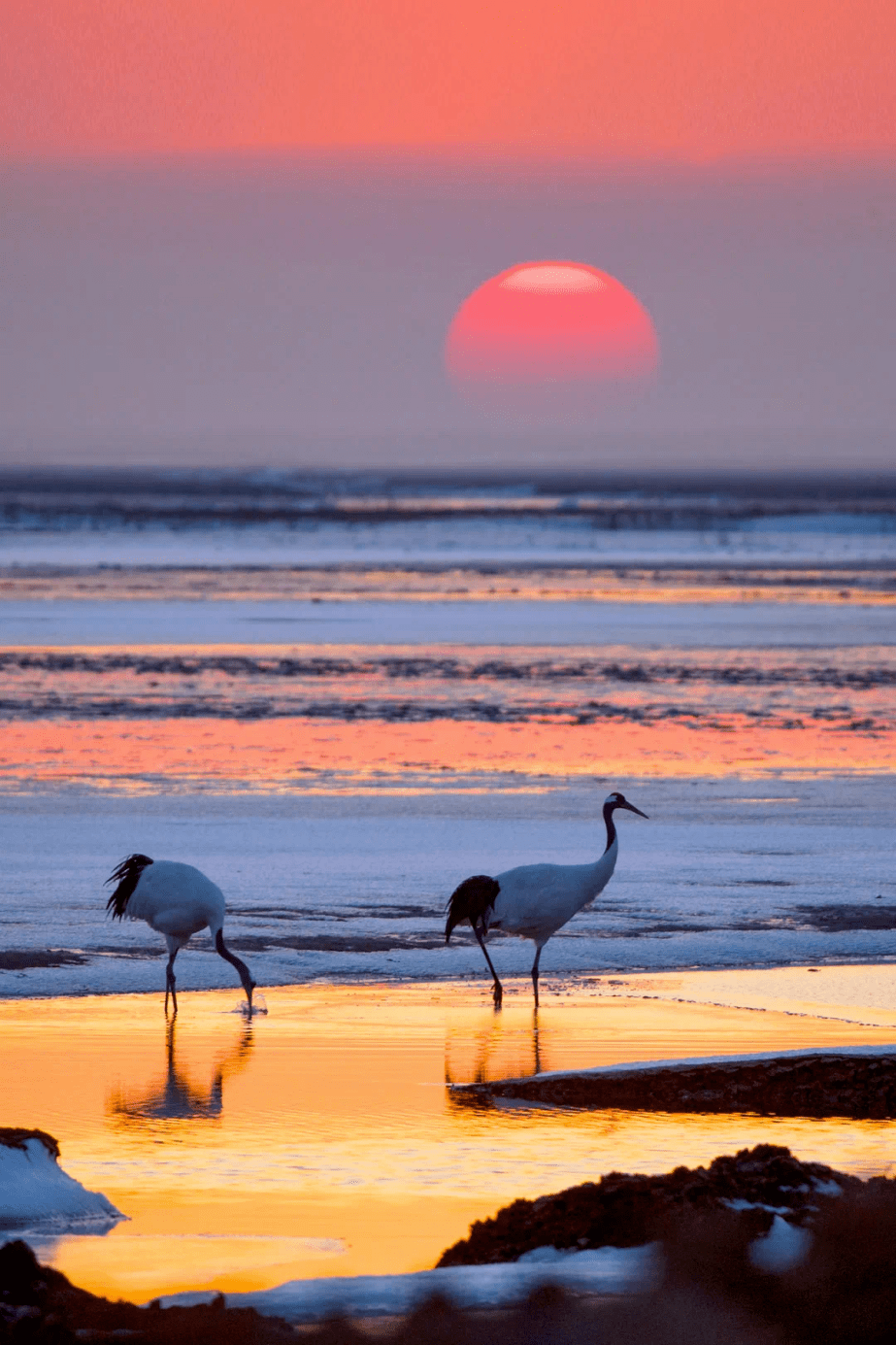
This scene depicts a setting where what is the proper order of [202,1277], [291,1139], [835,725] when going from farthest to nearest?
[835,725] → [291,1139] → [202,1277]

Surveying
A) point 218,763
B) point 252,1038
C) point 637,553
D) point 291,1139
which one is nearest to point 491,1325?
point 291,1139

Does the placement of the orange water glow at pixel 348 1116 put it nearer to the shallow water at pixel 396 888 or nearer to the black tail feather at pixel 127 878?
the shallow water at pixel 396 888

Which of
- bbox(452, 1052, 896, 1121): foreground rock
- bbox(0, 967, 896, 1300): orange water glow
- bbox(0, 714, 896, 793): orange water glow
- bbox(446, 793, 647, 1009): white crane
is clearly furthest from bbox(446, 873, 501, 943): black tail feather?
bbox(0, 714, 896, 793): orange water glow

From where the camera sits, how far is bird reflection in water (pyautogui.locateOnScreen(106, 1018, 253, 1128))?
7.73 m

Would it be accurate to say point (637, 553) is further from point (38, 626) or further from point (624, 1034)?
point (624, 1034)

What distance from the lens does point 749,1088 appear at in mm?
7844

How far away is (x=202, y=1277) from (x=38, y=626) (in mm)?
25294

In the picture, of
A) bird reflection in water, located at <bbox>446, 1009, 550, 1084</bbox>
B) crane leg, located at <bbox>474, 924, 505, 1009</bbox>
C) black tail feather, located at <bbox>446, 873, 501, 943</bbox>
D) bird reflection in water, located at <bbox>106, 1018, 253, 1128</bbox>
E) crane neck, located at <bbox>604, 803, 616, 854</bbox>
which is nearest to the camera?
bird reflection in water, located at <bbox>106, 1018, 253, 1128</bbox>

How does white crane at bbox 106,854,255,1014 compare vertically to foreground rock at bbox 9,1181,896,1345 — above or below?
above

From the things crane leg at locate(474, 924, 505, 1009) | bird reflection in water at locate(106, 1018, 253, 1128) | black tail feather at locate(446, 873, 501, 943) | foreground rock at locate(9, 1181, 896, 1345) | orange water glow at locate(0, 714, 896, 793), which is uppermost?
orange water glow at locate(0, 714, 896, 793)

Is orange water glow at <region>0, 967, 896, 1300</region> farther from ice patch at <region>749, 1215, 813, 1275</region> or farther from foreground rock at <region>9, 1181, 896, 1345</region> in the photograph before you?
ice patch at <region>749, 1215, 813, 1275</region>

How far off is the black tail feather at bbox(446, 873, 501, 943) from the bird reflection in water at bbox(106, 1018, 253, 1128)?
200cm

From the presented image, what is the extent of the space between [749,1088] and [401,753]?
10.6 metres

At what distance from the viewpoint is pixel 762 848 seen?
A: 1414 cm
